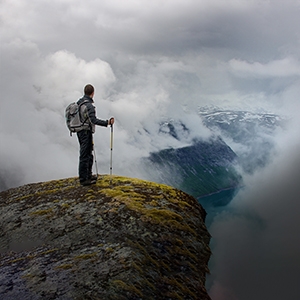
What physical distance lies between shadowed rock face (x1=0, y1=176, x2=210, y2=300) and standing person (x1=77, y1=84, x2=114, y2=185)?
3.09 ft

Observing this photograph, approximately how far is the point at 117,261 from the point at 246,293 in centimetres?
18647

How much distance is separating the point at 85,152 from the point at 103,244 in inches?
255

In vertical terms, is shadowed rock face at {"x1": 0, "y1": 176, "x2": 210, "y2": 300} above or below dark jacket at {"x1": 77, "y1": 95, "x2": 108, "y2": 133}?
below

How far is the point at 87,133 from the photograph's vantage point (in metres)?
14.9

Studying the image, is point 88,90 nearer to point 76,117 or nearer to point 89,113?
point 89,113

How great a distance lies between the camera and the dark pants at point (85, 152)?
1490 cm

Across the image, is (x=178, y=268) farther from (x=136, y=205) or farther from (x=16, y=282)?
(x=16, y=282)

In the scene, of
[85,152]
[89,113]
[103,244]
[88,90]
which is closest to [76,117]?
[89,113]

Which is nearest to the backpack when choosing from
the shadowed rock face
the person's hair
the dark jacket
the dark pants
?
the dark jacket

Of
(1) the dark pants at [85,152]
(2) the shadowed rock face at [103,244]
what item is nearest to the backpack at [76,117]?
(1) the dark pants at [85,152]

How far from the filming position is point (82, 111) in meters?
14.5

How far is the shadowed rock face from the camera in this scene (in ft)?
25.9

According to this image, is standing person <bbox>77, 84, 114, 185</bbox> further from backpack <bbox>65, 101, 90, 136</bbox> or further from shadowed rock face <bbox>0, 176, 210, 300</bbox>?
shadowed rock face <bbox>0, 176, 210, 300</bbox>

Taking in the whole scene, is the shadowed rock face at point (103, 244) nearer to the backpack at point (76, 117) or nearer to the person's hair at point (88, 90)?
the backpack at point (76, 117)
